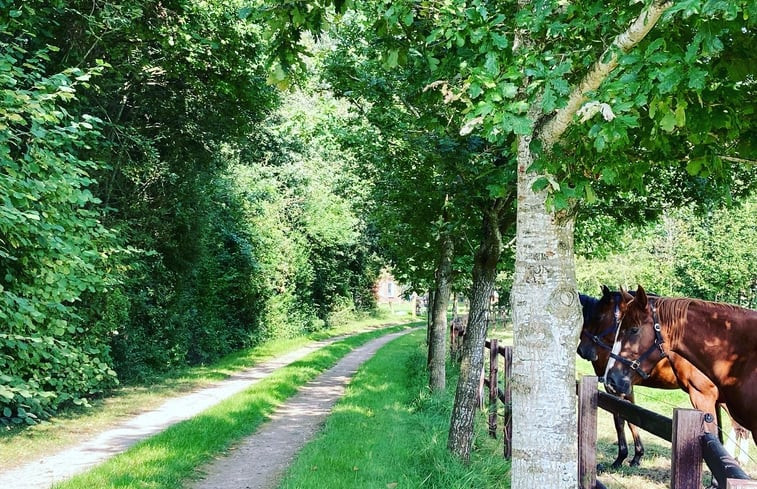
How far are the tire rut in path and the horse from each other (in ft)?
14.1

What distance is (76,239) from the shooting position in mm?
7488

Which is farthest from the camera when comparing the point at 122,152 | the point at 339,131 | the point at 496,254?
the point at 122,152

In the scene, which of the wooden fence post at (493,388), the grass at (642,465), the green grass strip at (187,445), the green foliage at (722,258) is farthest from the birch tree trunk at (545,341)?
the green foliage at (722,258)

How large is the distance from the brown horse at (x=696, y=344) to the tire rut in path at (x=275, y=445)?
432 centimetres

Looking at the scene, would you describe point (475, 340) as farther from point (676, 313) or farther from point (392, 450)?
point (676, 313)

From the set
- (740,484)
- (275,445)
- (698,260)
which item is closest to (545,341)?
(740,484)

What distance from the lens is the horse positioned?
6363mm

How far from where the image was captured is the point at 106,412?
10.8m

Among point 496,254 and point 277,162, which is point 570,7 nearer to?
point 496,254

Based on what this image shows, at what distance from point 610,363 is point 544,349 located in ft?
12.3

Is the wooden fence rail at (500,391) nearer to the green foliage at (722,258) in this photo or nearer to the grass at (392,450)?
the grass at (392,450)

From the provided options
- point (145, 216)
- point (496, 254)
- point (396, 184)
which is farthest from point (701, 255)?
point (145, 216)

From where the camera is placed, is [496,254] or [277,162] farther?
[277,162]

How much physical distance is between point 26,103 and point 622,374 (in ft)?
23.8
